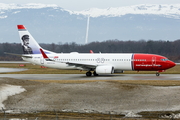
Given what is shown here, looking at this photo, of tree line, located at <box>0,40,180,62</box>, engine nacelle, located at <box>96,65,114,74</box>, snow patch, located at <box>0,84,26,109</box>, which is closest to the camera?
snow patch, located at <box>0,84,26,109</box>

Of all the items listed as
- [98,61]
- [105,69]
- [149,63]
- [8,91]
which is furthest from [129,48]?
[8,91]

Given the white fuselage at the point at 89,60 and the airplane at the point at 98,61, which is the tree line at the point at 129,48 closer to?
the airplane at the point at 98,61

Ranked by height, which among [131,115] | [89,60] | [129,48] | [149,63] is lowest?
[131,115]

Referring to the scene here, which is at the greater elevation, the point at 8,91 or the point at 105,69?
the point at 105,69

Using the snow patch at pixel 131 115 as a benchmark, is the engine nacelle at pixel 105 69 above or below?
above

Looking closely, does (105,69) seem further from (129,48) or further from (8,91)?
(129,48)

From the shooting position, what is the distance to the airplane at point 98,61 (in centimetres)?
4875

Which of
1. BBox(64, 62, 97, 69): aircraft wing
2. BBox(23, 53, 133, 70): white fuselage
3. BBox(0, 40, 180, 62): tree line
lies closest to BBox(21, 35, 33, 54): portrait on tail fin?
BBox(23, 53, 133, 70): white fuselage

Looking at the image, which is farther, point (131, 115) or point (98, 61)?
point (98, 61)

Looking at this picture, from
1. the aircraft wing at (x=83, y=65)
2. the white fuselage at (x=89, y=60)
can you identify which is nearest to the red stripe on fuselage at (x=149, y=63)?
the white fuselage at (x=89, y=60)

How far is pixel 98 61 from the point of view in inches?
2020

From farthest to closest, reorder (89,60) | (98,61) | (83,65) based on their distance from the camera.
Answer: (89,60) < (98,61) < (83,65)

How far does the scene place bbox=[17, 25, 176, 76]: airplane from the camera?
48.8 meters

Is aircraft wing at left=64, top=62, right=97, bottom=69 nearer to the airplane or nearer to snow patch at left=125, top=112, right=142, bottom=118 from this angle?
the airplane
